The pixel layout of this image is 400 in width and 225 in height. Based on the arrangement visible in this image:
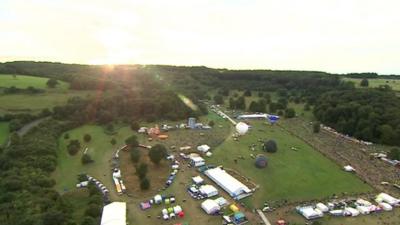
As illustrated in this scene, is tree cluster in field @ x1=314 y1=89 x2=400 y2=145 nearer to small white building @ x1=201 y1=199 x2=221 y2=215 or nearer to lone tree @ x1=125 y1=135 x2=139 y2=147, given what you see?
small white building @ x1=201 y1=199 x2=221 y2=215

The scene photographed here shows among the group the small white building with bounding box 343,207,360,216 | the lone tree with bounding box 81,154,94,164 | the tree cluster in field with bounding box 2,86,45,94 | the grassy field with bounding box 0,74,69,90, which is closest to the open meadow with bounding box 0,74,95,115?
the grassy field with bounding box 0,74,69,90

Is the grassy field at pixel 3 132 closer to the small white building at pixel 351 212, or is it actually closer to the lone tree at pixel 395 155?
the small white building at pixel 351 212

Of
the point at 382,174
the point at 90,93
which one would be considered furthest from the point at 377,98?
the point at 90,93

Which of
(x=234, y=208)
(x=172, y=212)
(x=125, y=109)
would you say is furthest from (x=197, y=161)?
(x=125, y=109)

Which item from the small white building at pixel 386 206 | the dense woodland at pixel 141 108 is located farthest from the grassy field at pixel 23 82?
the small white building at pixel 386 206

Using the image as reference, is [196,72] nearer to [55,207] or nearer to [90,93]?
[90,93]

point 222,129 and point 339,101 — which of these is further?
point 339,101

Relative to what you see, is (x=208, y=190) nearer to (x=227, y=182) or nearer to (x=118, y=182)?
(x=227, y=182)
